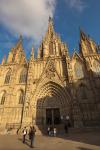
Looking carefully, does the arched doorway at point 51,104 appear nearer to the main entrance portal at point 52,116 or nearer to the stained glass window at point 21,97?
the main entrance portal at point 52,116

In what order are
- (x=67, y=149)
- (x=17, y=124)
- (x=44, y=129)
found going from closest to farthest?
(x=67, y=149), (x=44, y=129), (x=17, y=124)

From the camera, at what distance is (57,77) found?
25.0 m

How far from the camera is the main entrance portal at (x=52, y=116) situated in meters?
22.2

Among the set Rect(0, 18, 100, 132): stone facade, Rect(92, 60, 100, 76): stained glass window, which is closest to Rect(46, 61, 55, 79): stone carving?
Rect(0, 18, 100, 132): stone facade

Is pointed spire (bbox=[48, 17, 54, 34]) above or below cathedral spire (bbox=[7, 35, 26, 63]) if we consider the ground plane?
above

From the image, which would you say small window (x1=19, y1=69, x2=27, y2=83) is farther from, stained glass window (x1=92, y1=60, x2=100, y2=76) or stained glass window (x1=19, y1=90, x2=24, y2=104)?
stained glass window (x1=92, y1=60, x2=100, y2=76)

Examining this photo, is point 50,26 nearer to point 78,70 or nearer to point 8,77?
point 78,70

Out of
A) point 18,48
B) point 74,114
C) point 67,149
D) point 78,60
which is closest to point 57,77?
point 78,60

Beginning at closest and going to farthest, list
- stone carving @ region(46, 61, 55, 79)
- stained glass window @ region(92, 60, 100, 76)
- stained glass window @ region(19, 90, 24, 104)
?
1. stained glass window @ region(19, 90, 24, 104)
2. stained glass window @ region(92, 60, 100, 76)
3. stone carving @ region(46, 61, 55, 79)

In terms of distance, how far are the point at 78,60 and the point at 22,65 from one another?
12.0m

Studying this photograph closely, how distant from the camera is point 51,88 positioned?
81.1 ft

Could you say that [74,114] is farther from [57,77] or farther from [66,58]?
[66,58]

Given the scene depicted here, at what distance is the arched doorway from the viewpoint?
2217cm

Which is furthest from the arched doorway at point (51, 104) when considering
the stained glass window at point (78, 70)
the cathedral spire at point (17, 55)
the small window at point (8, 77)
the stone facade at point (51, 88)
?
the cathedral spire at point (17, 55)
